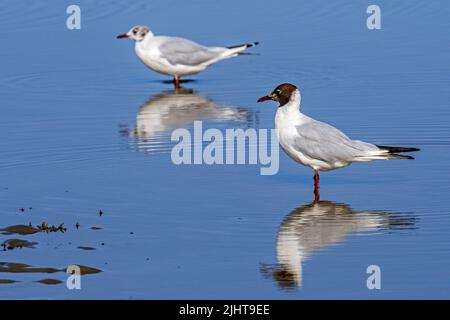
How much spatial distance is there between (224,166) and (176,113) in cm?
406

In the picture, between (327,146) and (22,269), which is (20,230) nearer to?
(22,269)

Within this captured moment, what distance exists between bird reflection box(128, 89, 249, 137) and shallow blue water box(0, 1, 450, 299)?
1.9 inches

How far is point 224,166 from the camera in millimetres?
16266

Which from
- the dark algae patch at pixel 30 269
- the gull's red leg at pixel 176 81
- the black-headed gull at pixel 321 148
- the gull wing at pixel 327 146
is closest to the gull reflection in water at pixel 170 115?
the gull's red leg at pixel 176 81

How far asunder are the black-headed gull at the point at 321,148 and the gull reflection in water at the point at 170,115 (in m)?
2.71

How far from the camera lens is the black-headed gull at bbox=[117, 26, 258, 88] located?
76.5 feet

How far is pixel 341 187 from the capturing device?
50.2ft

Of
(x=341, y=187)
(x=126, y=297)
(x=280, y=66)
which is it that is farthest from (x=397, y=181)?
(x=280, y=66)

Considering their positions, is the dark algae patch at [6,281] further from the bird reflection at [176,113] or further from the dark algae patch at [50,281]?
the bird reflection at [176,113]

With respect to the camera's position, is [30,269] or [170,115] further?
[170,115]

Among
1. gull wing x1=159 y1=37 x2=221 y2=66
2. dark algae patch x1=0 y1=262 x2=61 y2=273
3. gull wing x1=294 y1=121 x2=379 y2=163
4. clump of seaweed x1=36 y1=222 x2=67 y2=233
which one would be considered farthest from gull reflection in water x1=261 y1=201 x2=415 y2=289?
gull wing x1=159 y1=37 x2=221 y2=66

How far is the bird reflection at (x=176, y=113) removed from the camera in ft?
62.4

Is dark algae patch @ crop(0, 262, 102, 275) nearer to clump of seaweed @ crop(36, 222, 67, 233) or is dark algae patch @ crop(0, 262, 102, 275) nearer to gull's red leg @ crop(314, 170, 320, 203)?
clump of seaweed @ crop(36, 222, 67, 233)

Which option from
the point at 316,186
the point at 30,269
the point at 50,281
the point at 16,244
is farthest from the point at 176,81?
the point at 50,281
